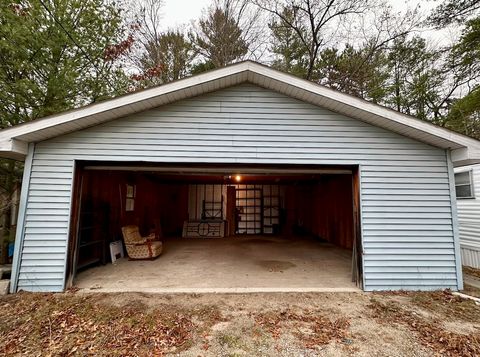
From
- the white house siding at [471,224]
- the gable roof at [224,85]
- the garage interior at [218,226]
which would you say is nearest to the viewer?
the gable roof at [224,85]

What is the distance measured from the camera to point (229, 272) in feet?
17.1

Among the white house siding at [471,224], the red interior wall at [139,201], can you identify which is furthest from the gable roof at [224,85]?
the white house siding at [471,224]

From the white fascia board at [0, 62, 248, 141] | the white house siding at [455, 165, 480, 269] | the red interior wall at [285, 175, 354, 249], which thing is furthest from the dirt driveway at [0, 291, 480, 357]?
the red interior wall at [285, 175, 354, 249]

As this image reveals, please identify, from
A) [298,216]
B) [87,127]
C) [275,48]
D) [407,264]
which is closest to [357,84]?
[275,48]

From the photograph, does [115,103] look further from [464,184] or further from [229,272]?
[464,184]

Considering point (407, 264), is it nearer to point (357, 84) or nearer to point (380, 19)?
point (357, 84)

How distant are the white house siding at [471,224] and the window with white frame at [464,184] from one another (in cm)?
10

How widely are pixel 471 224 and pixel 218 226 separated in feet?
27.9

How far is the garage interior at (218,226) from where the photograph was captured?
180 inches

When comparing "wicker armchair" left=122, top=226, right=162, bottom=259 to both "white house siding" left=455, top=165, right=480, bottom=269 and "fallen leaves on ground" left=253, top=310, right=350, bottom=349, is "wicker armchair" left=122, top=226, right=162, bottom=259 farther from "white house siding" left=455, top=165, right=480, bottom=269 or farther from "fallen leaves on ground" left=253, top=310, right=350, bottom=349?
"white house siding" left=455, top=165, right=480, bottom=269

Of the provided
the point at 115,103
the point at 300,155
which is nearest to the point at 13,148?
the point at 115,103

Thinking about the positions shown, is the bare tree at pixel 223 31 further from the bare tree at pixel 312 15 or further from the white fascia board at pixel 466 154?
the white fascia board at pixel 466 154

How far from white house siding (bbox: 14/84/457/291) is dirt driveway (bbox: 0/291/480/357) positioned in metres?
0.73

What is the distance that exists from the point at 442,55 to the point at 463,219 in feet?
25.1
